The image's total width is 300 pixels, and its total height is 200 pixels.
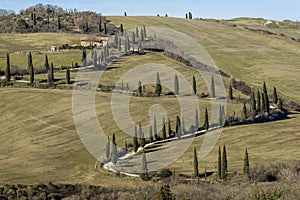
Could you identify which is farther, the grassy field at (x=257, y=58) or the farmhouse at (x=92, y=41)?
the farmhouse at (x=92, y=41)

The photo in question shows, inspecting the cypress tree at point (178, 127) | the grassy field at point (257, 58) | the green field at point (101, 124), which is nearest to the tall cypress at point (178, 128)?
the cypress tree at point (178, 127)

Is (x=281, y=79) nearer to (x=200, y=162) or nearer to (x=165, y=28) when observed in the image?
(x=165, y=28)

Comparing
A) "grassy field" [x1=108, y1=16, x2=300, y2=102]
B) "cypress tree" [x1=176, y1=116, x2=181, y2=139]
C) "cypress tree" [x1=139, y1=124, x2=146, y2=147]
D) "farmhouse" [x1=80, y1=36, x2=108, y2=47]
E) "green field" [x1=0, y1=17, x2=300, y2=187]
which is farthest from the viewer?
"farmhouse" [x1=80, y1=36, x2=108, y2=47]

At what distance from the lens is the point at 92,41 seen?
167 m

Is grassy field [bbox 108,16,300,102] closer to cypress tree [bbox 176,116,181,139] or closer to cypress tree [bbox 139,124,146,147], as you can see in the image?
cypress tree [bbox 176,116,181,139]

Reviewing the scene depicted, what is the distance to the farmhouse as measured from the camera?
164 m

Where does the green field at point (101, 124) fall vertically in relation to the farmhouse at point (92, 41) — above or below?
below

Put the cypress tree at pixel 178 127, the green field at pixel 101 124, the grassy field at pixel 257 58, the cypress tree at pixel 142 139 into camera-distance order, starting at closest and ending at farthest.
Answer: the green field at pixel 101 124, the cypress tree at pixel 142 139, the cypress tree at pixel 178 127, the grassy field at pixel 257 58

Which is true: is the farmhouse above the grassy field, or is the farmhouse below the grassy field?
above

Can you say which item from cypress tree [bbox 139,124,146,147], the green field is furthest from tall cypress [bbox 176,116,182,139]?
cypress tree [bbox 139,124,146,147]

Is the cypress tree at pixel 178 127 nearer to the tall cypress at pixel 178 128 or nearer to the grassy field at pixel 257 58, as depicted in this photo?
the tall cypress at pixel 178 128

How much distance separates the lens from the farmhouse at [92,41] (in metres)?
164

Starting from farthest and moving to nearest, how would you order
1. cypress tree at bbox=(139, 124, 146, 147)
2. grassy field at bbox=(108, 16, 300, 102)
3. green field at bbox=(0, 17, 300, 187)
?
1. grassy field at bbox=(108, 16, 300, 102)
2. cypress tree at bbox=(139, 124, 146, 147)
3. green field at bbox=(0, 17, 300, 187)

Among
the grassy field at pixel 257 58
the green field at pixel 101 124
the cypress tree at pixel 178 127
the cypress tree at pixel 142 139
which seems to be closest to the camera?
the green field at pixel 101 124
